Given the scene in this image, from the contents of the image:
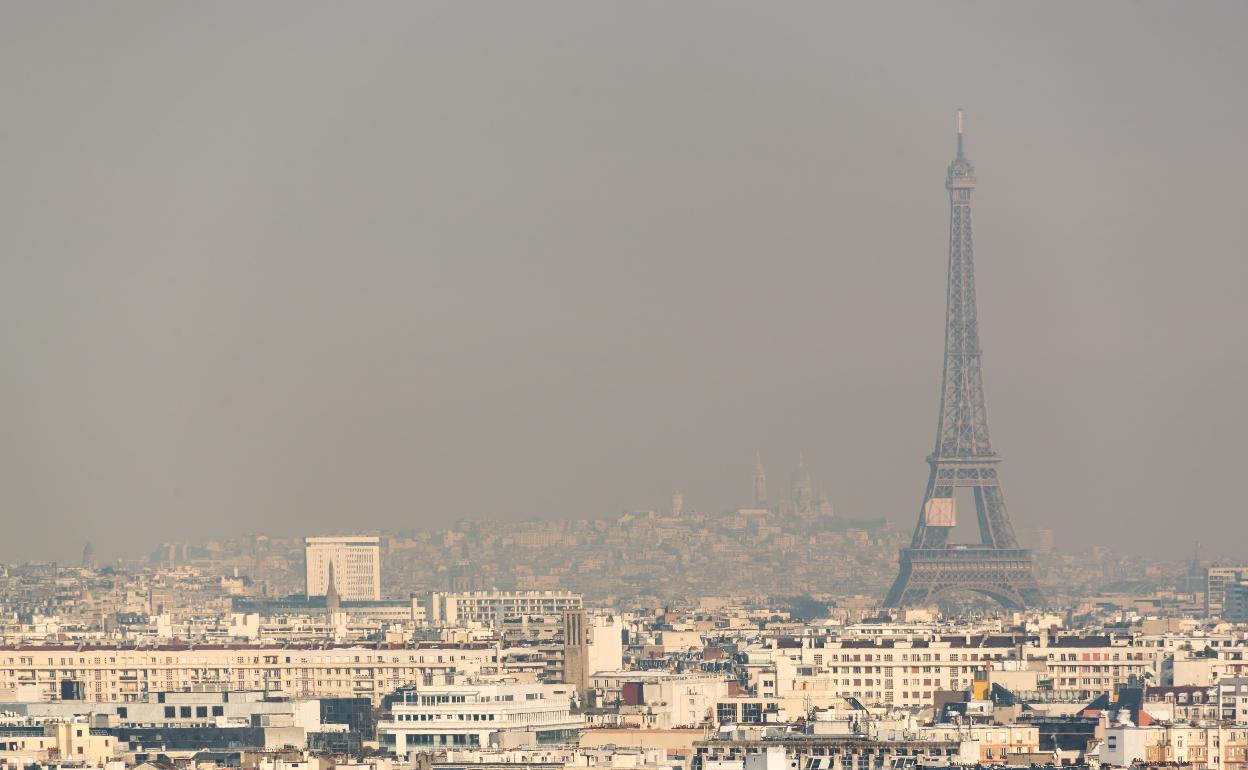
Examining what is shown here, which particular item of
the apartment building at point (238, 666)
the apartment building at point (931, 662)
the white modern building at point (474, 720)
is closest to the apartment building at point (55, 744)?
the white modern building at point (474, 720)

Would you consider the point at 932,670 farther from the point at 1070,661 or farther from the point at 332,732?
the point at 332,732

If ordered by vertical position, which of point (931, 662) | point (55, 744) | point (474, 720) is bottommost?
point (55, 744)

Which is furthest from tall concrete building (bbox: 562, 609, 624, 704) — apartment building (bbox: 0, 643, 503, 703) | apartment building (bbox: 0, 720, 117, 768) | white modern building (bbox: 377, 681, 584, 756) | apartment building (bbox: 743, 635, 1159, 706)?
apartment building (bbox: 0, 720, 117, 768)

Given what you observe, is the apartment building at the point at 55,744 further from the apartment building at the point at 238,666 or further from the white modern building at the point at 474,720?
the apartment building at the point at 238,666

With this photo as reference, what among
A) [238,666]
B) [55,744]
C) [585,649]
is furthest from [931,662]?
[55,744]

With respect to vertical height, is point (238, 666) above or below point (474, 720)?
above

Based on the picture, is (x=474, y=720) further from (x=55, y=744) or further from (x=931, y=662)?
(x=931, y=662)
